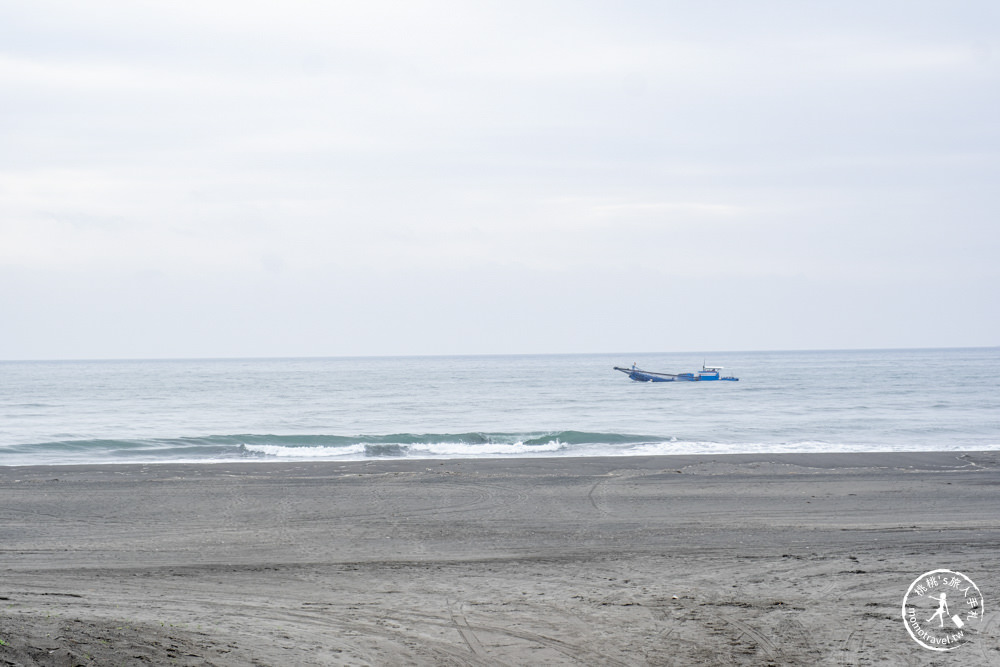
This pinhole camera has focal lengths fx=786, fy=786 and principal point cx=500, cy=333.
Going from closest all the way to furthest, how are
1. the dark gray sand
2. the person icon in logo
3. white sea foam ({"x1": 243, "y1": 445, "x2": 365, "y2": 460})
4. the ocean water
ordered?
1. the dark gray sand
2. the person icon in logo
3. white sea foam ({"x1": 243, "y1": 445, "x2": 365, "y2": 460})
4. the ocean water

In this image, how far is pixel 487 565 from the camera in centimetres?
1011

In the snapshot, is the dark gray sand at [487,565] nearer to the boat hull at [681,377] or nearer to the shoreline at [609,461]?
the shoreline at [609,461]

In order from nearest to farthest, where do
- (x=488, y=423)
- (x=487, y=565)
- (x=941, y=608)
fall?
(x=941, y=608) < (x=487, y=565) < (x=488, y=423)

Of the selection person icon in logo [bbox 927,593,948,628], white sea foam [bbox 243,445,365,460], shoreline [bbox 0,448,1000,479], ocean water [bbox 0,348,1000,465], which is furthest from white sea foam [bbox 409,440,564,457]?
person icon in logo [bbox 927,593,948,628]

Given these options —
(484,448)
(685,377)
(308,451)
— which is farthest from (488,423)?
(685,377)

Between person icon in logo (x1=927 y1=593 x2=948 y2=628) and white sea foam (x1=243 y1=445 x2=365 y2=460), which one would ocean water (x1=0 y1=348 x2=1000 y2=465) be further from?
person icon in logo (x1=927 y1=593 x2=948 y2=628)

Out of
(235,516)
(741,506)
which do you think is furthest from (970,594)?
(235,516)

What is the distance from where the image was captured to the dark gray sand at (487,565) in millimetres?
6820

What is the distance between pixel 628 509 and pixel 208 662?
9.31 metres

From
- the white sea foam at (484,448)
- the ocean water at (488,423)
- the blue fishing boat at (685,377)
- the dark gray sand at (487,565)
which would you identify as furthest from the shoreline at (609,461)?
the blue fishing boat at (685,377)

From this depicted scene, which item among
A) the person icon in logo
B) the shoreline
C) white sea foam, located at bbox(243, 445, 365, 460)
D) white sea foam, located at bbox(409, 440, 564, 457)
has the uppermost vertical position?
the person icon in logo

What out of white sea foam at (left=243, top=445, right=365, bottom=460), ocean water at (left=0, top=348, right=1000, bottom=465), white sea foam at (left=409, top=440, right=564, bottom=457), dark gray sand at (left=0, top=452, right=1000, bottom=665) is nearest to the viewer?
dark gray sand at (left=0, top=452, right=1000, bottom=665)

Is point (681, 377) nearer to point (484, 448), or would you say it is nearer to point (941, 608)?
point (484, 448)

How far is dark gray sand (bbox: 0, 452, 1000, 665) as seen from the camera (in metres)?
6.82
